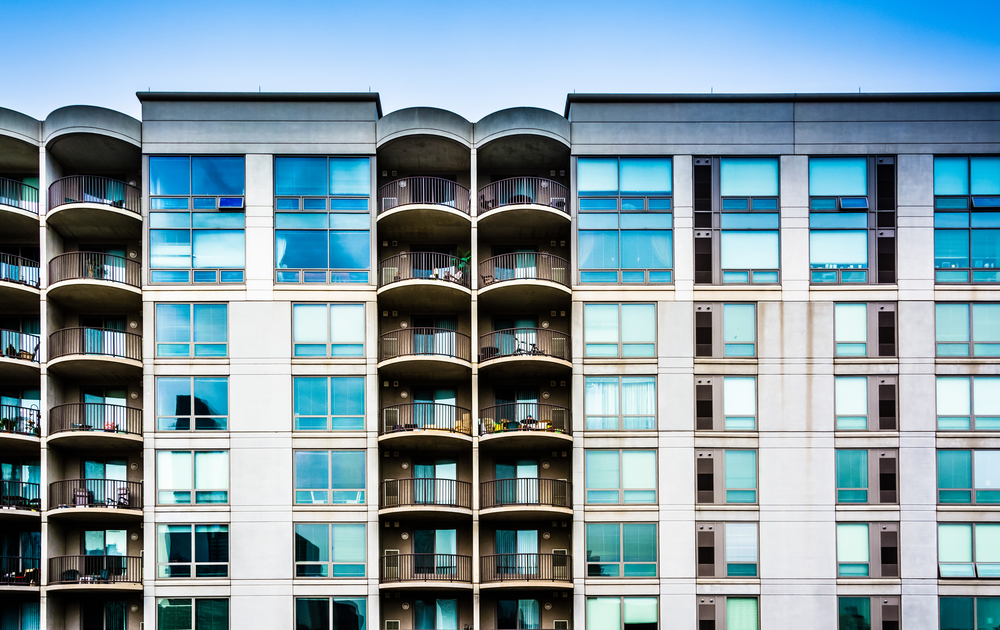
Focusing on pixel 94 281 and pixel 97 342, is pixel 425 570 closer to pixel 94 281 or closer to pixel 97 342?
pixel 97 342

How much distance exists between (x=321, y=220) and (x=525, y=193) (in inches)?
259

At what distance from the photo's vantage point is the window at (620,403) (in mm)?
20000

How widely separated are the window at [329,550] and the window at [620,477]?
23.6ft

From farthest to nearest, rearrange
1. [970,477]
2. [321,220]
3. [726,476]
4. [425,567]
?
[321,220] < [425,567] < [726,476] < [970,477]

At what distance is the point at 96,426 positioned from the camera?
67.2 ft

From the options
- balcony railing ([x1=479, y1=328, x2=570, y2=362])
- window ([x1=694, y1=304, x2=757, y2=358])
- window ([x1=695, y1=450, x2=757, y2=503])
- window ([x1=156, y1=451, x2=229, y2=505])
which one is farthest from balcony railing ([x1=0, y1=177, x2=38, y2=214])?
window ([x1=695, y1=450, x2=757, y2=503])

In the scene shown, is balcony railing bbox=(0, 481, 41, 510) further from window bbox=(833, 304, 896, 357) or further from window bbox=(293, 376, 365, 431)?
window bbox=(833, 304, 896, 357)

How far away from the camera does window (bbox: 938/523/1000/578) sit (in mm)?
19500

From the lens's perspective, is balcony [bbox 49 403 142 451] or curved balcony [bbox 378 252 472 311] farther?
curved balcony [bbox 378 252 472 311]

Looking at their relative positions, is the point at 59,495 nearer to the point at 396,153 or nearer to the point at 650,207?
the point at 396,153

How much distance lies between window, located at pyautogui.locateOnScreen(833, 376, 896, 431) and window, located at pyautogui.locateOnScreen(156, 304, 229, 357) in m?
19.1

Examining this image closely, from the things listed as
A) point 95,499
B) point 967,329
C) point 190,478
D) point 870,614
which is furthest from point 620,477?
point 95,499

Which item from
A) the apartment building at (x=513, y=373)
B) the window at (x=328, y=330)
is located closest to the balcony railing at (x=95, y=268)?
the apartment building at (x=513, y=373)

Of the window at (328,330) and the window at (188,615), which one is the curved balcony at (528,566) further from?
the window at (188,615)
